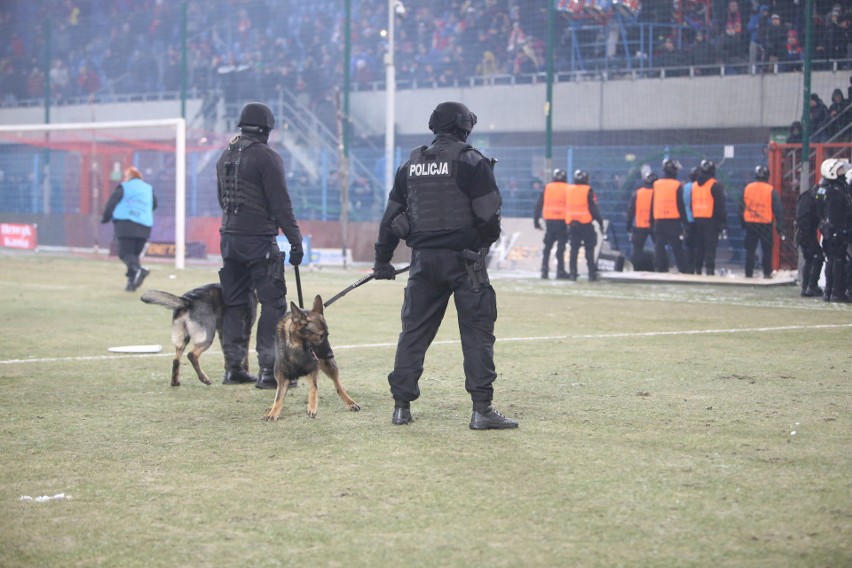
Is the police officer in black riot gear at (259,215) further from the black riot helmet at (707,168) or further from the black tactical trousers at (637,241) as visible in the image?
the black tactical trousers at (637,241)

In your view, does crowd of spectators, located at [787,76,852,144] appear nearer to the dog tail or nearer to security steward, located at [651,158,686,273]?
security steward, located at [651,158,686,273]

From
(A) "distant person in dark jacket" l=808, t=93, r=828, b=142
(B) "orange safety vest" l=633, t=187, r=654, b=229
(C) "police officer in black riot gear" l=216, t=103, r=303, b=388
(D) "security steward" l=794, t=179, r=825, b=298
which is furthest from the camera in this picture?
(B) "orange safety vest" l=633, t=187, r=654, b=229

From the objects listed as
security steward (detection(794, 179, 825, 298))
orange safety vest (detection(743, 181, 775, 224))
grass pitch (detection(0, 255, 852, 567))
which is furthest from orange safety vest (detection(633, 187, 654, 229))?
grass pitch (detection(0, 255, 852, 567))

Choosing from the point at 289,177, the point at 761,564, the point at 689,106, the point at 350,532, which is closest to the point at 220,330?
the point at 350,532

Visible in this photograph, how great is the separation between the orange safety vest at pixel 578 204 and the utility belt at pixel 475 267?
13.0 meters

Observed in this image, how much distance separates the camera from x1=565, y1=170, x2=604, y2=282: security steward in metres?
19.3

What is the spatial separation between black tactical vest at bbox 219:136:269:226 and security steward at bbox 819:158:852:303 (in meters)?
9.31

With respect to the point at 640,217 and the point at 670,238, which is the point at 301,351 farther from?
the point at 640,217

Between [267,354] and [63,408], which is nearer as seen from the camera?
[63,408]

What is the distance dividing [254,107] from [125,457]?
319cm

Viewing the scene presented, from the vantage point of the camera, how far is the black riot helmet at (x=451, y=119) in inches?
257

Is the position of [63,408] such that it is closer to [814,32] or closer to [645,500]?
[645,500]

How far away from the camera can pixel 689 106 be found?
80.7 ft

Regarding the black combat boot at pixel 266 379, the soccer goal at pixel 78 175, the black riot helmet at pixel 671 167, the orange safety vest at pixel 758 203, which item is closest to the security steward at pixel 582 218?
the black riot helmet at pixel 671 167
